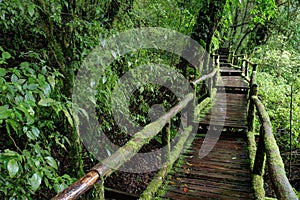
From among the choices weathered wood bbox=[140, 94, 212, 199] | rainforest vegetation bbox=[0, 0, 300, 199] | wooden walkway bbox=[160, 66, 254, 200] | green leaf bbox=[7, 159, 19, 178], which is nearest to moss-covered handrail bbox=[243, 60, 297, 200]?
wooden walkway bbox=[160, 66, 254, 200]

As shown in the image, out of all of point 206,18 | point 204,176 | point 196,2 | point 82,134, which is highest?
point 196,2

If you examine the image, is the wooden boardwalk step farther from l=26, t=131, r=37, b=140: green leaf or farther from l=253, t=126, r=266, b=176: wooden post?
l=26, t=131, r=37, b=140: green leaf

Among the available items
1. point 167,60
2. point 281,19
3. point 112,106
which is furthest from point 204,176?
point 281,19

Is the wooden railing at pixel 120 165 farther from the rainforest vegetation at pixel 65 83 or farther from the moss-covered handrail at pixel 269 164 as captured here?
the moss-covered handrail at pixel 269 164

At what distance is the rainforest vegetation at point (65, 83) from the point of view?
6.66 feet

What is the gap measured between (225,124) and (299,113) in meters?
3.88

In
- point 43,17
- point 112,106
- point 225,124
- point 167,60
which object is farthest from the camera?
point 167,60

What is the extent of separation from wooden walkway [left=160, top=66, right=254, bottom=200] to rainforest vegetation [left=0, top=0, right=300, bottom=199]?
1.21 meters

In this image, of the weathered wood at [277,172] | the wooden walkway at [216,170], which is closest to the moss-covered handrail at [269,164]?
the weathered wood at [277,172]

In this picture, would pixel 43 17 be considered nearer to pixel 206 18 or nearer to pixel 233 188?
pixel 233 188

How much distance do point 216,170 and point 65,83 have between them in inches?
97.9

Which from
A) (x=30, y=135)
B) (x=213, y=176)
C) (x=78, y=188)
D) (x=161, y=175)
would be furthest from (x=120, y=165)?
(x=213, y=176)

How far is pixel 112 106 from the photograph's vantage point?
393 centimetres

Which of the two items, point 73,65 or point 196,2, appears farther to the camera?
point 196,2
